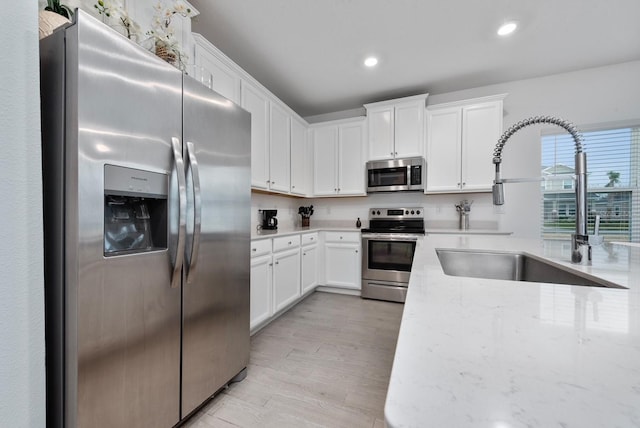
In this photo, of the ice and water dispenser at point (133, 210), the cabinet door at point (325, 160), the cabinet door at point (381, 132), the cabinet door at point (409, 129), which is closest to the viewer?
the ice and water dispenser at point (133, 210)

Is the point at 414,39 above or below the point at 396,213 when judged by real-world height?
above

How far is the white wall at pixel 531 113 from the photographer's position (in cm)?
293

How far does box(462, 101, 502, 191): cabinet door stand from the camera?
10.3 feet

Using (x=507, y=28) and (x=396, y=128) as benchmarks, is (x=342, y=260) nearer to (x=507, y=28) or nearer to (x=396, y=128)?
(x=396, y=128)

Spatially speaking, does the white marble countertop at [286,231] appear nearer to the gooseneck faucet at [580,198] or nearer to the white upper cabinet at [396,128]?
the white upper cabinet at [396,128]

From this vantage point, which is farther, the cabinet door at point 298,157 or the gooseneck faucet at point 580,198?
the cabinet door at point 298,157

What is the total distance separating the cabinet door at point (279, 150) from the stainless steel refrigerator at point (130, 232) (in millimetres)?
1418

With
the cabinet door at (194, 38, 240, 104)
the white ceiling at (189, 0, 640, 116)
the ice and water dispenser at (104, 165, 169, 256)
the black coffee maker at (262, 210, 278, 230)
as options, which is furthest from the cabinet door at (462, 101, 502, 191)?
the ice and water dispenser at (104, 165, 169, 256)

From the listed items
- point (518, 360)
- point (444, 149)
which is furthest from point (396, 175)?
point (518, 360)

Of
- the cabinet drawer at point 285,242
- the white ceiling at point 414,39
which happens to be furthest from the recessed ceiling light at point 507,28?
the cabinet drawer at point 285,242

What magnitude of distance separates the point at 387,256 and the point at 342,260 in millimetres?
589

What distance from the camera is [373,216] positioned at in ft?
12.6

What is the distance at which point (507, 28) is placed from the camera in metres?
2.32

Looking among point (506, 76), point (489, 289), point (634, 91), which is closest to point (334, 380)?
point (489, 289)
